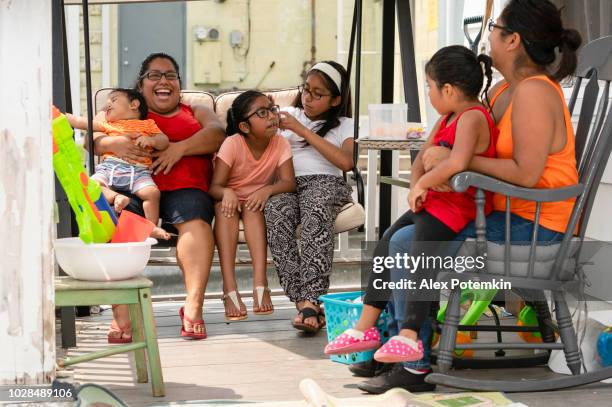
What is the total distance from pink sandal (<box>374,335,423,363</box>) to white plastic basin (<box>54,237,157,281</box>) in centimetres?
80

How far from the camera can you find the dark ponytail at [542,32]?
319 cm

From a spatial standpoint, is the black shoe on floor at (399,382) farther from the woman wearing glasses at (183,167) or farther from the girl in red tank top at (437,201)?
the woman wearing glasses at (183,167)

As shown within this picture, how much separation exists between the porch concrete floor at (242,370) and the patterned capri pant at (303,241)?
211mm

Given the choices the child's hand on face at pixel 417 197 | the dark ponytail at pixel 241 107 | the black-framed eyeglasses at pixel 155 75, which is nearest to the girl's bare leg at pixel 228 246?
the dark ponytail at pixel 241 107

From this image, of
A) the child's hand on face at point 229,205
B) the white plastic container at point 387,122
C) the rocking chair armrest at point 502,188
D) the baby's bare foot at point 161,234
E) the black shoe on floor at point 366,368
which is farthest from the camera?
the child's hand on face at point 229,205

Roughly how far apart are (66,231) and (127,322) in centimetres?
43

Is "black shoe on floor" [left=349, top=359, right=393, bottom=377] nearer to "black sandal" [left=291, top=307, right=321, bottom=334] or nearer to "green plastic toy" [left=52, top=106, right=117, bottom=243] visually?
"black sandal" [left=291, top=307, right=321, bottom=334]

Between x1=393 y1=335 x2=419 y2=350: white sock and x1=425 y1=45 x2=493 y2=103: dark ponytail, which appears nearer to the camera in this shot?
x1=393 y1=335 x2=419 y2=350: white sock

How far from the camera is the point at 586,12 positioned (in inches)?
170

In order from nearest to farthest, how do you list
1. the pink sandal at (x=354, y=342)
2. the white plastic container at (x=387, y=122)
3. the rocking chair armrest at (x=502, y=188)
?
the rocking chair armrest at (x=502, y=188) < the pink sandal at (x=354, y=342) < the white plastic container at (x=387, y=122)

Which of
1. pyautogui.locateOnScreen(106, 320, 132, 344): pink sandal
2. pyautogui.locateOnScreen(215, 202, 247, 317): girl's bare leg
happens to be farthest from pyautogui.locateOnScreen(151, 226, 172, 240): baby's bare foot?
pyautogui.locateOnScreen(106, 320, 132, 344): pink sandal

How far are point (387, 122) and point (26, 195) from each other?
1780 millimetres

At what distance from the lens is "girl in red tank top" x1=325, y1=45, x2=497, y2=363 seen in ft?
10.1

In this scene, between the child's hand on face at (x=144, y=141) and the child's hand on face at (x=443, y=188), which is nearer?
the child's hand on face at (x=443, y=188)
